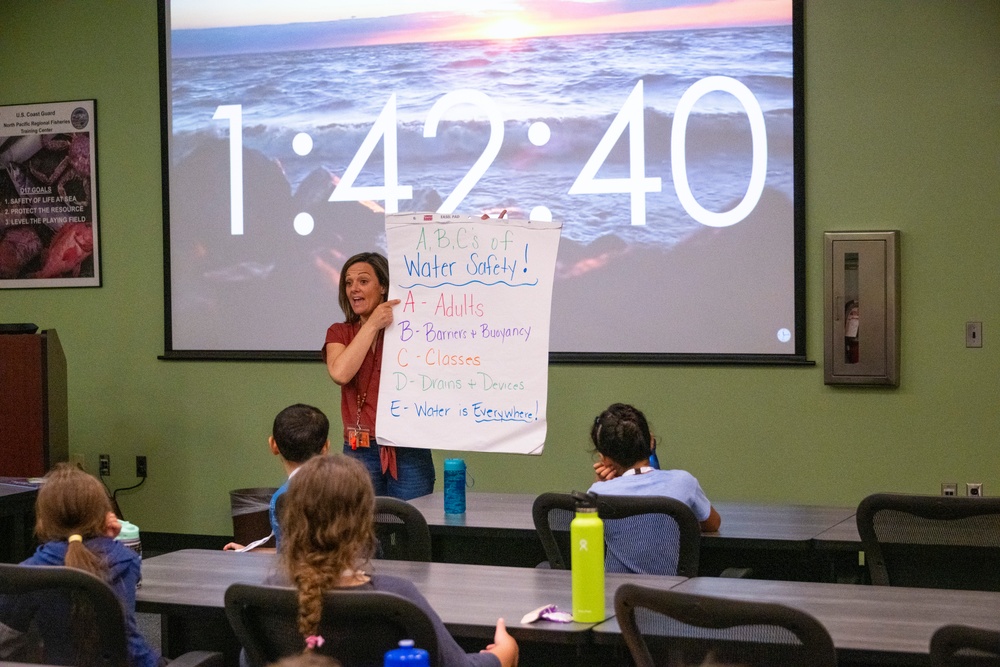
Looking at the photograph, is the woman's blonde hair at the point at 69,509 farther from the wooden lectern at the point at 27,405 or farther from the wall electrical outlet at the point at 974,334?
the wall electrical outlet at the point at 974,334

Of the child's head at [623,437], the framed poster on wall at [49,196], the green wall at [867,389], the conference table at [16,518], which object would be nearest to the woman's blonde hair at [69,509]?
the child's head at [623,437]

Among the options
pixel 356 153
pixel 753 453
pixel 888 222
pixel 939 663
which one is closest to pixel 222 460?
pixel 356 153

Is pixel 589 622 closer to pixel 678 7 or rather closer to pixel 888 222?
pixel 888 222

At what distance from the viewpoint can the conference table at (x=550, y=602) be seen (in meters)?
2.01

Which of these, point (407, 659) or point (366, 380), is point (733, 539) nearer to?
point (366, 380)

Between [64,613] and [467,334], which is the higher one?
[467,334]

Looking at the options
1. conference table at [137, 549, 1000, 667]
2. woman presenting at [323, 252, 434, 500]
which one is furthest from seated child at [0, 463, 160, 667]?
woman presenting at [323, 252, 434, 500]

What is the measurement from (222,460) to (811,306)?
3.08m

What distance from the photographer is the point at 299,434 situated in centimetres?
314

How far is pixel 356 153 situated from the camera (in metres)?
5.61

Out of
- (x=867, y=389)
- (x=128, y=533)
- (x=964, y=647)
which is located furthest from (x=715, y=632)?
(x=867, y=389)

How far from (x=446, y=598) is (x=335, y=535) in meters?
0.51

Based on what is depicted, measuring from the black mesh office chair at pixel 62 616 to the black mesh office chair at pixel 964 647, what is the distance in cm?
141

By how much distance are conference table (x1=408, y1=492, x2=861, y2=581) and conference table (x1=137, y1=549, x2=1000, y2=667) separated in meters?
0.57
